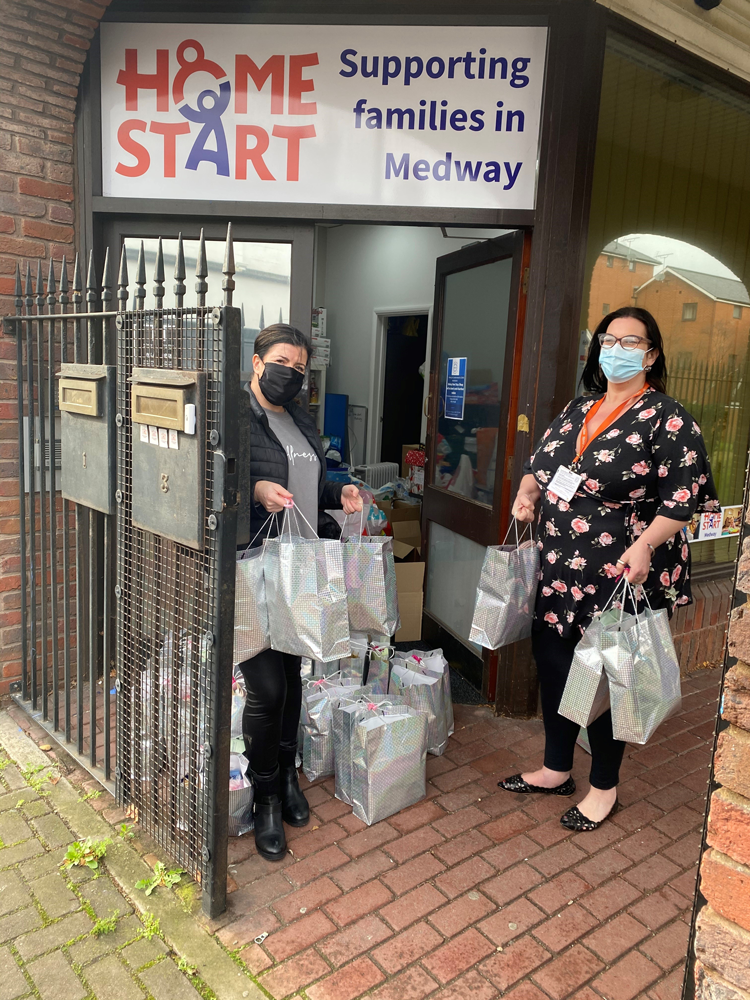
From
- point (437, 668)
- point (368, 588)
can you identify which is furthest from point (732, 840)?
point (437, 668)

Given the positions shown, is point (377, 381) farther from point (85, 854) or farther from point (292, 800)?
point (85, 854)

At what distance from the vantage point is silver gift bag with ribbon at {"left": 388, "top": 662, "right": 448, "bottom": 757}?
11.1 feet

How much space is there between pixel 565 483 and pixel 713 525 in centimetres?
254

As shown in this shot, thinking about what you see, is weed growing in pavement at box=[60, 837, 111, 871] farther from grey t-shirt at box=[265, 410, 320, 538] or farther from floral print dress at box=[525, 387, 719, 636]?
floral print dress at box=[525, 387, 719, 636]

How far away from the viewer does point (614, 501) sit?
8.78 feet

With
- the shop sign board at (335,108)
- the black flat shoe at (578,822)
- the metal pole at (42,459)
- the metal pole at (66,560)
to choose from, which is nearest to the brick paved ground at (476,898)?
the black flat shoe at (578,822)

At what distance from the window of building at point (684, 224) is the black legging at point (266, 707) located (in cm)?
239

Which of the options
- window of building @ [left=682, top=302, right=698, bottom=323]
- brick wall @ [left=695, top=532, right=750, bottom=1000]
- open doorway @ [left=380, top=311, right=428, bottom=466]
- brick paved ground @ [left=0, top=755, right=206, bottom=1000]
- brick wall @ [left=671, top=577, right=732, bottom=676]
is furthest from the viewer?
open doorway @ [left=380, top=311, right=428, bottom=466]

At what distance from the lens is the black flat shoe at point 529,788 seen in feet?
10.5

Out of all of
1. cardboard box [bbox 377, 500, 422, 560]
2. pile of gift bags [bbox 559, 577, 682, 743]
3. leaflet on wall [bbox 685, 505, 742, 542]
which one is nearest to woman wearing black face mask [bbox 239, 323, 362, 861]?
pile of gift bags [bbox 559, 577, 682, 743]

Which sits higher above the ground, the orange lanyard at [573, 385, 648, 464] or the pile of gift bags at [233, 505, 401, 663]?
the orange lanyard at [573, 385, 648, 464]

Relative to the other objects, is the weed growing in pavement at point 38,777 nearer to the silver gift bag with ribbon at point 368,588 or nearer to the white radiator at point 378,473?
the silver gift bag with ribbon at point 368,588

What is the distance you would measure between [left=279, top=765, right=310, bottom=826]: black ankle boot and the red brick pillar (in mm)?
1716

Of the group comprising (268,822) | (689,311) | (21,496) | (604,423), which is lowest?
(268,822)
